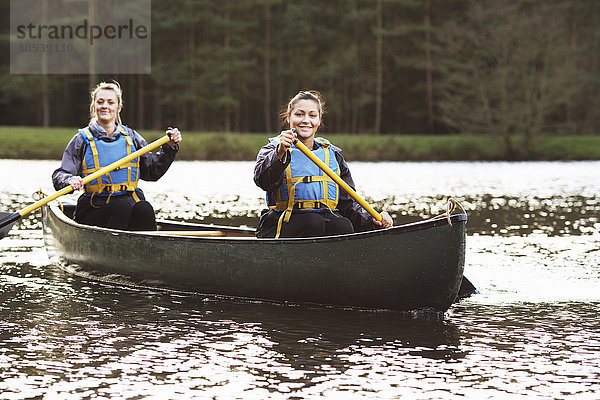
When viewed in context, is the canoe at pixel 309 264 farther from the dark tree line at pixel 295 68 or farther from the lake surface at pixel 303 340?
the dark tree line at pixel 295 68

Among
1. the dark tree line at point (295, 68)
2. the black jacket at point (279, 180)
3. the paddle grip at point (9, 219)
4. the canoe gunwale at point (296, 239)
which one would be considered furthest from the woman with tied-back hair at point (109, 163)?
the dark tree line at point (295, 68)

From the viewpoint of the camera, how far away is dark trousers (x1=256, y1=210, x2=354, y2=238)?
20.7 feet

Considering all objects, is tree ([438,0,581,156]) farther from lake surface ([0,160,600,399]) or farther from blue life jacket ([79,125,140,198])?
blue life jacket ([79,125,140,198])

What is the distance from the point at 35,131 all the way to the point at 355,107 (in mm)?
13688

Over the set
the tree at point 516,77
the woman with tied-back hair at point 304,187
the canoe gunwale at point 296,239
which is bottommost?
the canoe gunwale at point 296,239

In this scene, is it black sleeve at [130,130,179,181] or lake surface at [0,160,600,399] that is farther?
black sleeve at [130,130,179,181]

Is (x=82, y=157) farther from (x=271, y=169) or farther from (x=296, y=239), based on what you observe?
(x=296, y=239)

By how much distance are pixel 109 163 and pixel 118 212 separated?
1.22 feet

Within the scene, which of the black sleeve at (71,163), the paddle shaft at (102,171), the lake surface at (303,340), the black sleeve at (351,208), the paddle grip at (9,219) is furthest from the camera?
the paddle grip at (9,219)

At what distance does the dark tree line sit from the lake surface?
29.4 m

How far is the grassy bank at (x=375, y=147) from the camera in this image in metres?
28.6

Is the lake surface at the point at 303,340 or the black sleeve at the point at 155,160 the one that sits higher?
the black sleeve at the point at 155,160

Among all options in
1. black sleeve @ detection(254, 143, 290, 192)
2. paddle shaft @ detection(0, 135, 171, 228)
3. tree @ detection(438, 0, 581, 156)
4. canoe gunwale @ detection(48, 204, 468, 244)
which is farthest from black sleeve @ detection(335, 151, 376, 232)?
tree @ detection(438, 0, 581, 156)

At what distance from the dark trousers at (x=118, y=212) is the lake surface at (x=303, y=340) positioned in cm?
46
